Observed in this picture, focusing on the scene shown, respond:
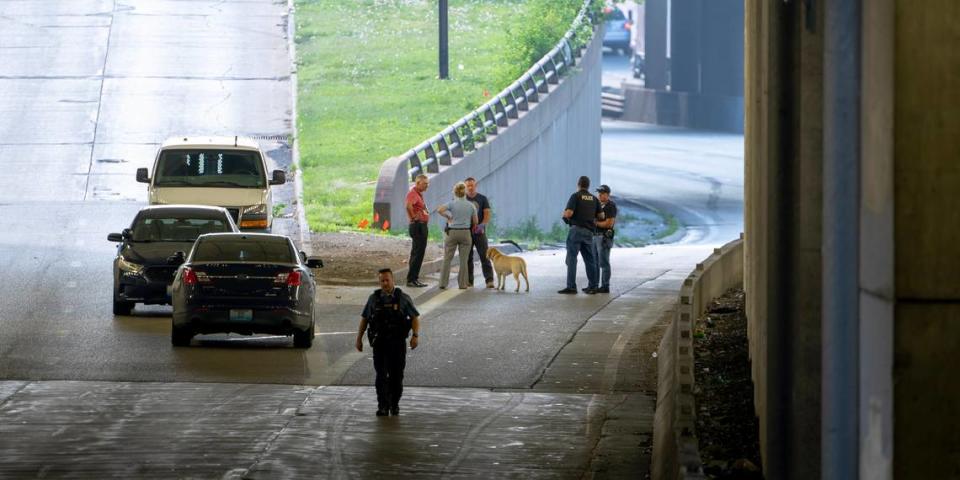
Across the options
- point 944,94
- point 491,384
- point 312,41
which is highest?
point 312,41

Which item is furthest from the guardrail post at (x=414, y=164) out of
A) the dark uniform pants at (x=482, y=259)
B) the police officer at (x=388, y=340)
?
the police officer at (x=388, y=340)

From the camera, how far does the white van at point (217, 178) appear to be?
94.6ft

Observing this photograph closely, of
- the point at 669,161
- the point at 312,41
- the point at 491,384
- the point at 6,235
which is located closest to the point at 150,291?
the point at 491,384

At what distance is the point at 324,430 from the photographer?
626 inches

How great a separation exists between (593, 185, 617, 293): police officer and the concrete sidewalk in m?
7.35

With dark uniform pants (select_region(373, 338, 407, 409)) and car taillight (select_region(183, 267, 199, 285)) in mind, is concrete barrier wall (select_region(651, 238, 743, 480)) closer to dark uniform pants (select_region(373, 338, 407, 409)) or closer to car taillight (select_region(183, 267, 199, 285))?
dark uniform pants (select_region(373, 338, 407, 409))

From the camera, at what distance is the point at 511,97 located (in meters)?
49.1

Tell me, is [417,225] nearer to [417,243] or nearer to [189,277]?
[417,243]

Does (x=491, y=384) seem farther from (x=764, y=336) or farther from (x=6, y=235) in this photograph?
(x=6, y=235)

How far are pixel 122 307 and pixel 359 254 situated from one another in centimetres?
879

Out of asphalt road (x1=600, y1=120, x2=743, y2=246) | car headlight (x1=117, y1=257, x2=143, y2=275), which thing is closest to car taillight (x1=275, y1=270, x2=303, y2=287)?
car headlight (x1=117, y1=257, x2=143, y2=275)

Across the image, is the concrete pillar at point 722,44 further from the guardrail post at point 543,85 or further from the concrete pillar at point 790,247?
the concrete pillar at point 790,247

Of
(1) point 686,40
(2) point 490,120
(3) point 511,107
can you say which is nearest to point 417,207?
(2) point 490,120

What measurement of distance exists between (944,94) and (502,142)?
3828 cm
